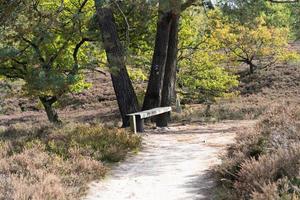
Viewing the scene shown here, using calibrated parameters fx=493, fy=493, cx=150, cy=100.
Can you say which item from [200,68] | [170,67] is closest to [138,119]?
[170,67]

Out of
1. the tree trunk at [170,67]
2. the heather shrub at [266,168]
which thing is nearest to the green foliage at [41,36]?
the tree trunk at [170,67]

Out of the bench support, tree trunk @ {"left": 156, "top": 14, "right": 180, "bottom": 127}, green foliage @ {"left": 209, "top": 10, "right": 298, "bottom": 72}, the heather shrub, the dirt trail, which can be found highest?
green foliage @ {"left": 209, "top": 10, "right": 298, "bottom": 72}

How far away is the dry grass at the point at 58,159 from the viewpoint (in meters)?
7.26

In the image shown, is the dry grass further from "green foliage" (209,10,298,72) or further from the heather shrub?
"green foliage" (209,10,298,72)

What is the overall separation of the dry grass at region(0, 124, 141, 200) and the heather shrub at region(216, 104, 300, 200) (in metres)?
2.39

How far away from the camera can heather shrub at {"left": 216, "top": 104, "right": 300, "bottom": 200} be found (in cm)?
598

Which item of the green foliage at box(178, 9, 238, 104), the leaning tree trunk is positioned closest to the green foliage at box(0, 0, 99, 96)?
the leaning tree trunk

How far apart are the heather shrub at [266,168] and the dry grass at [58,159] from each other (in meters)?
2.39

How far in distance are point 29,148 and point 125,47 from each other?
7.64m

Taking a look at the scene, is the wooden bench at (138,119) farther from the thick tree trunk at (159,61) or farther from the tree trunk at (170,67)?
the tree trunk at (170,67)

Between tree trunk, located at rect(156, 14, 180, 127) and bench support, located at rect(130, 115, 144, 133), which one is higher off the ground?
tree trunk, located at rect(156, 14, 180, 127)

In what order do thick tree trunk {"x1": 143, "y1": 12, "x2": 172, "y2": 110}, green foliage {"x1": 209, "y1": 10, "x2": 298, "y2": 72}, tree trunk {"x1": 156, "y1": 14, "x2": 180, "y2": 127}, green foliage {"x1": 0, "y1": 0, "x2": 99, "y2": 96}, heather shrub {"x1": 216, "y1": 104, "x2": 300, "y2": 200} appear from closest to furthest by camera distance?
heather shrub {"x1": 216, "y1": 104, "x2": 300, "y2": 200}
green foliage {"x1": 0, "y1": 0, "x2": 99, "y2": 96}
thick tree trunk {"x1": 143, "y1": 12, "x2": 172, "y2": 110}
tree trunk {"x1": 156, "y1": 14, "x2": 180, "y2": 127}
green foliage {"x1": 209, "y1": 10, "x2": 298, "y2": 72}

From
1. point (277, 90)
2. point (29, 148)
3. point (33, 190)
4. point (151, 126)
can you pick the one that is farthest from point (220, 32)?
point (33, 190)

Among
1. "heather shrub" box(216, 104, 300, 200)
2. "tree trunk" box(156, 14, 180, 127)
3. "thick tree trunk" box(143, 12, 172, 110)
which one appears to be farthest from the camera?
"tree trunk" box(156, 14, 180, 127)
